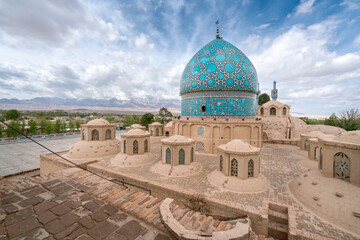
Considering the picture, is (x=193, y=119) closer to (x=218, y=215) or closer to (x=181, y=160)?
(x=181, y=160)

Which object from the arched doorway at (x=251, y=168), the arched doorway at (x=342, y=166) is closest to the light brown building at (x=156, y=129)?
the arched doorway at (x=251, y=168)

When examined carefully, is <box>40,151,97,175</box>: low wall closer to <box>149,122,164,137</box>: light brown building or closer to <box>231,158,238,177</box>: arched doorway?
<box>231,158,238,177</box>: arched doorway

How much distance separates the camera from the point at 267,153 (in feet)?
53.8

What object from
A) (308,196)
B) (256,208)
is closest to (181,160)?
(256,208)

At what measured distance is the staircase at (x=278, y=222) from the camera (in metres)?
6.70

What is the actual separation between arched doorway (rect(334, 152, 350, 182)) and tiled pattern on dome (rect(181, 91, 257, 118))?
9.16 metres

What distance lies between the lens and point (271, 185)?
9.44 metres

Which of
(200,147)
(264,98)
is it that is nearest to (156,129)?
(200,147)

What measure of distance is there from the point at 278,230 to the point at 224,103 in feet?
37.3

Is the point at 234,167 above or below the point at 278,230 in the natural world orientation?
above

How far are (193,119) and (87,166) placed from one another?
10.5m

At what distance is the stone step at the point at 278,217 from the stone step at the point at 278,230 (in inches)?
6.3

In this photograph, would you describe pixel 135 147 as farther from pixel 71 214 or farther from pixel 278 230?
pixel 278 230

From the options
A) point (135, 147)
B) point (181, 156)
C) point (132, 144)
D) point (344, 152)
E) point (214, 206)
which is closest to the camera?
point (344, 152)
